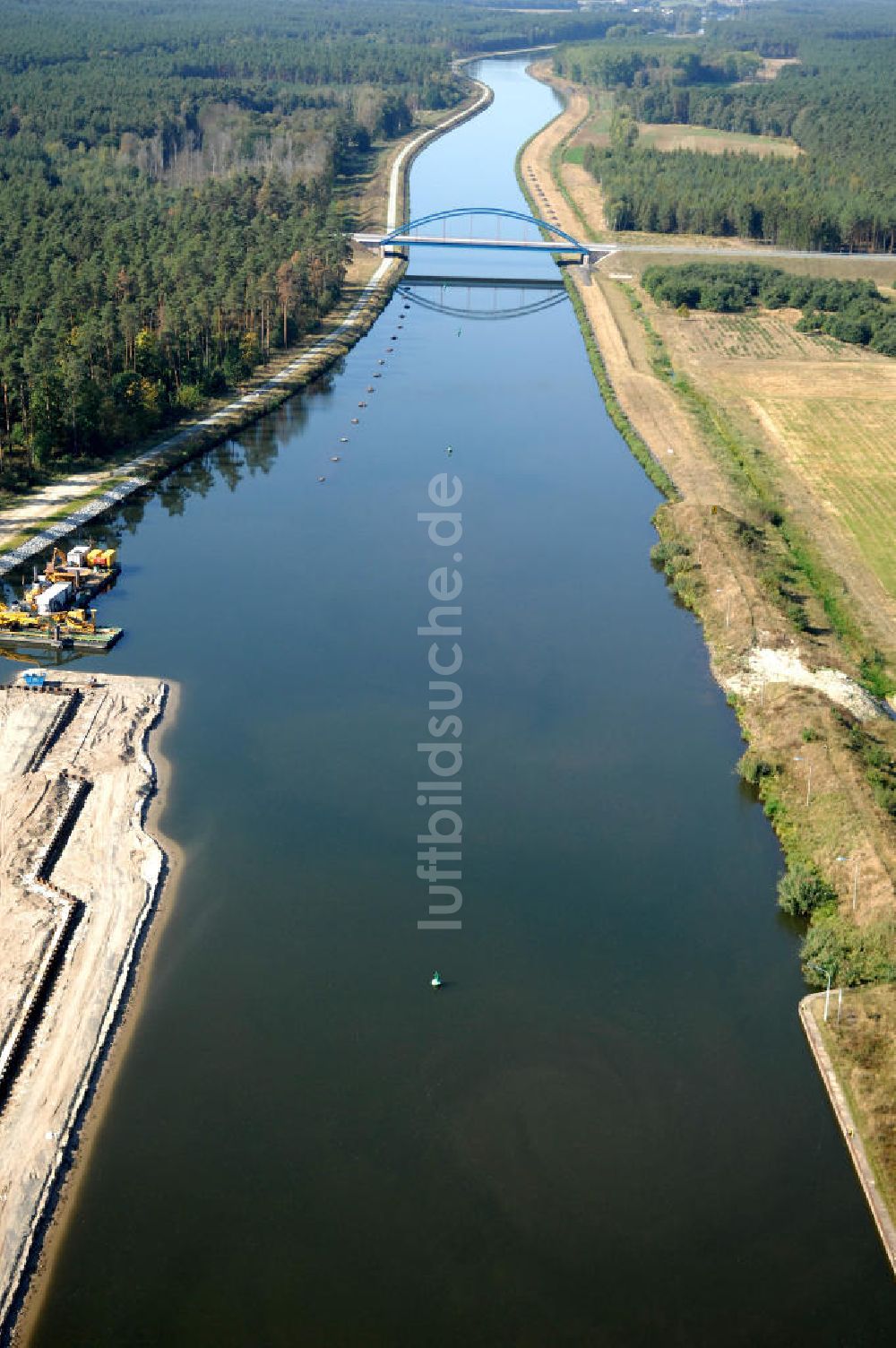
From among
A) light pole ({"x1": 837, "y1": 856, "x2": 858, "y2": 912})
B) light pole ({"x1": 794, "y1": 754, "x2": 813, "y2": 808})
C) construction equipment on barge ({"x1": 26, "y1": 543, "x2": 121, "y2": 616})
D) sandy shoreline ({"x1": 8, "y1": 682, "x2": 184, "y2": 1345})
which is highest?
construction equipment on barge ({"x1": 26, "y1": 543, "x2": 121, "y2": 616})

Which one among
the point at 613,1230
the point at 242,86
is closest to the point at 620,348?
the point at 613,1230

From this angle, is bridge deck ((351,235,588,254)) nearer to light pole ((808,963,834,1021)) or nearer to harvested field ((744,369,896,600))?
harvested field ((744,369,896,600))

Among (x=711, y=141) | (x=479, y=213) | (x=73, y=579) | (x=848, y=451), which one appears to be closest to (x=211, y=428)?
(x=73, y=579)

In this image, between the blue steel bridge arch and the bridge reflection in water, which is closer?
the bridge reflection in water

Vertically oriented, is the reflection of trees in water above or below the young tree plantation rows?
below

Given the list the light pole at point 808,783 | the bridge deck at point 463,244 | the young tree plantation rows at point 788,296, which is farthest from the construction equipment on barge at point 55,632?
the bridge deck at point 463,244

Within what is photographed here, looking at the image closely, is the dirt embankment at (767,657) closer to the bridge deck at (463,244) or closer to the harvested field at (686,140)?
the bridge deck at (463,244)

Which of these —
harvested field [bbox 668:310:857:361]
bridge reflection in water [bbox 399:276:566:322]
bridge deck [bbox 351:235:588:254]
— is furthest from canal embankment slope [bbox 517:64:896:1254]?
bridge deck [bbox 351:235:588:254]
